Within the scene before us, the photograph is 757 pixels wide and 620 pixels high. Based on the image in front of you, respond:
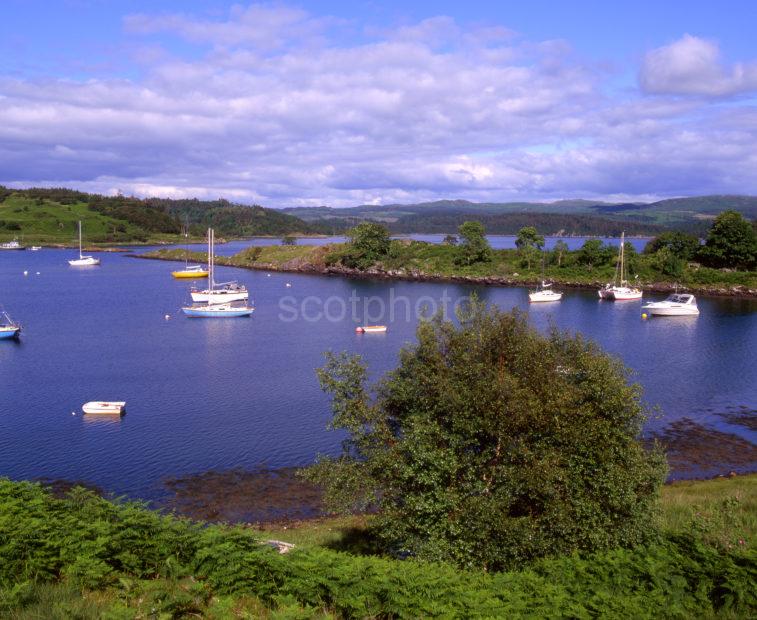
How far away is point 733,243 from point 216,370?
341 ft

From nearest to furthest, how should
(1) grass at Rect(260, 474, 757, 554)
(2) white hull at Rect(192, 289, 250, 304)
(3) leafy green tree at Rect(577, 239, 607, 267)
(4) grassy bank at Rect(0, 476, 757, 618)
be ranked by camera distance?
1. (4) grassy bank at Rect(0, 476, 757, 618)
2. (1) grass at Rect(260, 474, 757, 554)
3. (2) white hull at Rect(192, 289, 250, 304)
4. (3) leafy green tree at Rect(577, 239, 607, 267)

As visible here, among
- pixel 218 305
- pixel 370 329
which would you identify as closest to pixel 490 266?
pixel 218 305

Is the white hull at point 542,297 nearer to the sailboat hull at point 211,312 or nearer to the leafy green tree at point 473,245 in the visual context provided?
the leafy green tree at point 473,245

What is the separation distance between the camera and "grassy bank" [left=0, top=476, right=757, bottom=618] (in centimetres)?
1305

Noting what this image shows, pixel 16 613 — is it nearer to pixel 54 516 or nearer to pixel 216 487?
pixel 54 516

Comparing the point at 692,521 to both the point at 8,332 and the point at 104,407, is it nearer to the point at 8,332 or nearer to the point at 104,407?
the point at 104,407

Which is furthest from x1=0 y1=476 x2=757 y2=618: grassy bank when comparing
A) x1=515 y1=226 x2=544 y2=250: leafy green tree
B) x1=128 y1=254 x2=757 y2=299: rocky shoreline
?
x1=515 y1=226 x2=544 y2=250: leafy green tree

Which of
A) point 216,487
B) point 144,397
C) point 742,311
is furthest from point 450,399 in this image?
point 742,311

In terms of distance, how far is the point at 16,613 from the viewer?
12000 millimetres

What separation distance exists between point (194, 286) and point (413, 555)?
4390 inches

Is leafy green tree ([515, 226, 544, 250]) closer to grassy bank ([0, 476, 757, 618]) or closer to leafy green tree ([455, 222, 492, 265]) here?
leafy green tree ([455, 222, 492, 265])

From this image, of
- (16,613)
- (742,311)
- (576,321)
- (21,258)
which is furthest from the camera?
(21,258)

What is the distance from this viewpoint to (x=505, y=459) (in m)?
16.8

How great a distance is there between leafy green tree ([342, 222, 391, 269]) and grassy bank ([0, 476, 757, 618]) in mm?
128725
